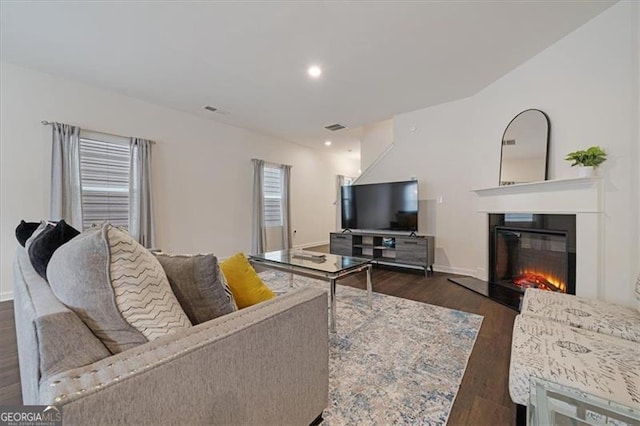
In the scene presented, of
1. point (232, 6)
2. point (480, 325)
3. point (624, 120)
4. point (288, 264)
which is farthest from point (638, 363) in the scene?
point (232, 6)

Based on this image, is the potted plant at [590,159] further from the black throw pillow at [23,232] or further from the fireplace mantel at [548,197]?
the black throw pillow at [23,232]

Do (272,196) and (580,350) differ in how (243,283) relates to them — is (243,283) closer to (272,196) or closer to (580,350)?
(580,350)

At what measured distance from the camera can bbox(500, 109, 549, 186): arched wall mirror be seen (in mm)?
2729

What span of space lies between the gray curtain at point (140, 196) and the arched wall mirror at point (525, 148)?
4.73 m

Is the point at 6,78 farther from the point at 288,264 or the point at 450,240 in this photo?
the point at 450,240

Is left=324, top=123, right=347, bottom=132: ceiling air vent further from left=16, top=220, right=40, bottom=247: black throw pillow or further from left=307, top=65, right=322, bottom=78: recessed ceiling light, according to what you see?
left=16, top=220, right=40, bottom=247: black throw pillow

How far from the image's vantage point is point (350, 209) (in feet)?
16.3

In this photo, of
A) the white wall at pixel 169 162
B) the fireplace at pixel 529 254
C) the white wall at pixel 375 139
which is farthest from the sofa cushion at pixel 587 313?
the white wall at pixel 169 162

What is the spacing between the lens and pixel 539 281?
281 centimetres

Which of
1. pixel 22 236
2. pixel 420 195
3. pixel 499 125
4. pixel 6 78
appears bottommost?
pixel 22 236

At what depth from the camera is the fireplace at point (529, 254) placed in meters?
2.43

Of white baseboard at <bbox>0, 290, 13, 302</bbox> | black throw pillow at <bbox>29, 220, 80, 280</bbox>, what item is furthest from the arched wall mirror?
white baseboard at <bbox>0, 290, 13, 302</bbox>

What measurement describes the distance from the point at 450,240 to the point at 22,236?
4.64 m

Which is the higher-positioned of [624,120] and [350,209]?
[624,120]
